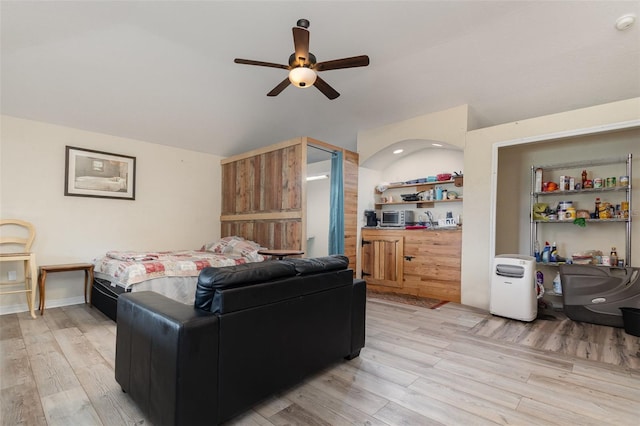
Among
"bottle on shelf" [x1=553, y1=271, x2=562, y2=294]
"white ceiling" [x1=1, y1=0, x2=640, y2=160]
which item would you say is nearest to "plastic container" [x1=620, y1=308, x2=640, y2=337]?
"bottle on shelf" [x1=553, y1=271, x2=562, y2=294]

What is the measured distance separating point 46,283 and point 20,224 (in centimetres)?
84

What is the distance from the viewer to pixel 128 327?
71.6 inches

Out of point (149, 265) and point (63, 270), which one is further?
point (63, 270)

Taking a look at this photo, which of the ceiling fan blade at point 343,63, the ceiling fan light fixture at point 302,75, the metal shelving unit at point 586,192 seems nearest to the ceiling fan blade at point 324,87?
the ceiling fan blade at point 343,63

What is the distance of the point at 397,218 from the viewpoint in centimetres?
522

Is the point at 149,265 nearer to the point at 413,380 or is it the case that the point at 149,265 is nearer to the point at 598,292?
the point at 413,380

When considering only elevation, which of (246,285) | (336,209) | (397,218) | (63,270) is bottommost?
(63,270)

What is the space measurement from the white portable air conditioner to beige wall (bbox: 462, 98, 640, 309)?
322mm

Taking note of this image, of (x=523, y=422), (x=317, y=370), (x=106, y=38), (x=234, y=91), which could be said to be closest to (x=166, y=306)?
(x=317, y=370)

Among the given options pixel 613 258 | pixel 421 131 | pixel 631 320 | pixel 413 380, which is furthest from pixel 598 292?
pixel 421 131

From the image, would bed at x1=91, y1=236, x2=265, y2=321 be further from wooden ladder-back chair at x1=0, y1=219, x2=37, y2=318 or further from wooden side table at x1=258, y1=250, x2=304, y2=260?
wooden ladder-back chair at x1=0, y1=219, x2=37, y2=318

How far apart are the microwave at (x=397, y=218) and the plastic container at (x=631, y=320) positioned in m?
2.79

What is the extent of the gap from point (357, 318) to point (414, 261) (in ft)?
8.39

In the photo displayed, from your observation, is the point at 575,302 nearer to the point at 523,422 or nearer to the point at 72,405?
the point at 523,422
